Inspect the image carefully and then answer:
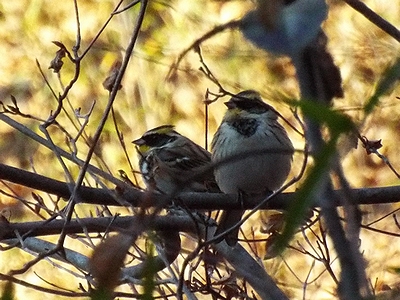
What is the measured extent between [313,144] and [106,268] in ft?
0.44

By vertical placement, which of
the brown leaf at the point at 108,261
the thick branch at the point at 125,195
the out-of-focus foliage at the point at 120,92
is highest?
the out-of-focus foliage at the point at 120,92

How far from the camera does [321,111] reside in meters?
0.48

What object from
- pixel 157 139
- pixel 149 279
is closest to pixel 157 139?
pixel 157 139

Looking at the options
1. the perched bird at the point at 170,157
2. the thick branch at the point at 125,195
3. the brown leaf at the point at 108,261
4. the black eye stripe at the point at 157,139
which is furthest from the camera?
the black eye stripe at the point at 157,139

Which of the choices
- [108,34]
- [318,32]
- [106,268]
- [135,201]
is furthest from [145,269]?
[108,34]

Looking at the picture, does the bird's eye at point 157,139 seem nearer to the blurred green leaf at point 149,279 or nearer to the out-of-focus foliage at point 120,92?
the out-of-focus foliage at point 120,92

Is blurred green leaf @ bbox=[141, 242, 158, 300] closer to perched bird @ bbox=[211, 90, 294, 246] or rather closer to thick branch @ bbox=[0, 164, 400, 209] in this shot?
thick branch @ bbox=[0, 164, 400, 209]

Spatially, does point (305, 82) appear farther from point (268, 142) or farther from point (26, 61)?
point (26, 61)

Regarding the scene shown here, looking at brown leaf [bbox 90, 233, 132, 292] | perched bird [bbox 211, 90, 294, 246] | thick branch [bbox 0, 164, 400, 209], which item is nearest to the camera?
brown leaf [bbox 90, 233, 132, 292]

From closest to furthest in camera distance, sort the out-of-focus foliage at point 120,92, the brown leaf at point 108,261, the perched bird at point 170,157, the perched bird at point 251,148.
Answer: the brown leaf at point 108,261, the perched bird at point 251,148, the perched bird at point 170,157, the out-of-focus foliage at point 120,92

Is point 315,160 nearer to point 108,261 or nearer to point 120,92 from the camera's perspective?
point 108,261

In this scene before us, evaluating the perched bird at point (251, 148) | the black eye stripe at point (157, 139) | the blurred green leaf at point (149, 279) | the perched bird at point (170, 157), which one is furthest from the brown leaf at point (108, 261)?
the black eye stripe at point (157, 139)

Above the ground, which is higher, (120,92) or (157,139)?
(120,92)

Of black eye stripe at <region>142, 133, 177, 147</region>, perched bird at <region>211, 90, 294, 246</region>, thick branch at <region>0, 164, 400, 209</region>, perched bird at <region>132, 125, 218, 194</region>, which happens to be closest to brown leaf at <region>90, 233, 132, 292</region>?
thick branch at <region>0, 164, 400, 209</region>
